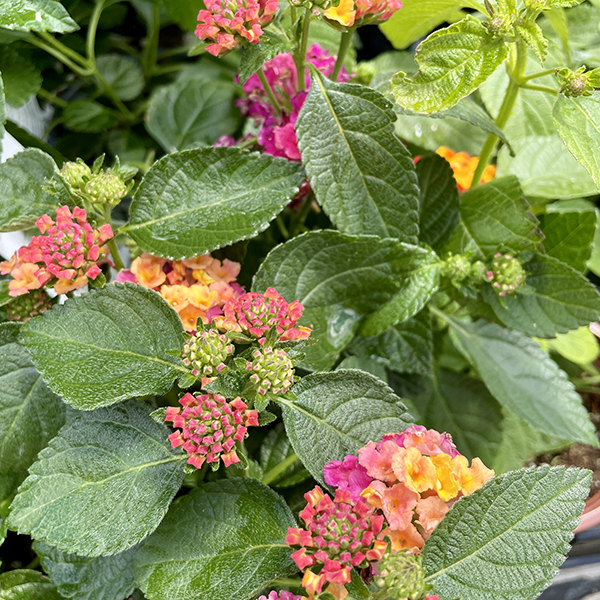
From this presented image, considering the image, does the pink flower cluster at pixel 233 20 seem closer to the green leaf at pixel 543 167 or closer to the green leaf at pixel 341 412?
the green leaf at pixel 341 412

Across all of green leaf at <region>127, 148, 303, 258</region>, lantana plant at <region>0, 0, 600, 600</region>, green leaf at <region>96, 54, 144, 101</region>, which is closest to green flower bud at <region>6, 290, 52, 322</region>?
lantana plant at <region>0, 0, 600, 600</region>

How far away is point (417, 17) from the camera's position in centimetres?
70

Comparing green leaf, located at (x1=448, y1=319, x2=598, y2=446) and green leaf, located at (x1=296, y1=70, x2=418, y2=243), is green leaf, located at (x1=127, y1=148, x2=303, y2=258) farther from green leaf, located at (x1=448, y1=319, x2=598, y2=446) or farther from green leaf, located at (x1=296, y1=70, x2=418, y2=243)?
green leaf, located at (x1=448, y1=319, x2=598, y2=446)

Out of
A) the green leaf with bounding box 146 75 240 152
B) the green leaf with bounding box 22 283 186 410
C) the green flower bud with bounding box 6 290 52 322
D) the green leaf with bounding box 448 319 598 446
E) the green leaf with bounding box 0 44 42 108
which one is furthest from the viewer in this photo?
the green leaf with bounding box 146 75 240 152

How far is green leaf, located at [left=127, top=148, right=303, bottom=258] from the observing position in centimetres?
60

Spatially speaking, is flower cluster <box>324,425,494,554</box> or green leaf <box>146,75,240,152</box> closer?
flower cluster <box>324,425,494,554</box>

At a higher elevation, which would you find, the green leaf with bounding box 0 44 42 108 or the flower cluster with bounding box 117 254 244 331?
the green leaf with bounding box 0 44 42 108

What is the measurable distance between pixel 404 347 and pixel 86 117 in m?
0.68

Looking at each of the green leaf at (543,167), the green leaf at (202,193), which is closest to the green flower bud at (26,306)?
the green leaf at (202,193)

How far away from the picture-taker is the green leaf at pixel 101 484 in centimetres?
49

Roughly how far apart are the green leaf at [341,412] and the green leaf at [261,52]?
1.00 ft

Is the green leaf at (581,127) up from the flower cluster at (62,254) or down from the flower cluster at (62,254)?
up

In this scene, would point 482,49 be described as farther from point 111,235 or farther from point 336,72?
point 111,235

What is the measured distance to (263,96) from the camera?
2.48ft
